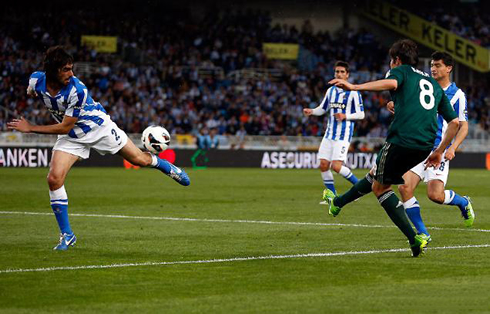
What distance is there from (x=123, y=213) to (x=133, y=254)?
5578mm

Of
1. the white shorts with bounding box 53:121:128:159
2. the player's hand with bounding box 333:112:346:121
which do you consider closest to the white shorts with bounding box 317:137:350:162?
the player's hand with bounding box 333:112:346:121

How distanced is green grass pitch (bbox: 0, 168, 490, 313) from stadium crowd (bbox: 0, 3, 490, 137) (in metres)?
22.8

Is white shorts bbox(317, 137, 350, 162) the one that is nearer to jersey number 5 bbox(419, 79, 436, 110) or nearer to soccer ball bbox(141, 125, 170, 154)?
soccer ball bbox(141, 125, 170, 154)

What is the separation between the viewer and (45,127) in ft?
32.0

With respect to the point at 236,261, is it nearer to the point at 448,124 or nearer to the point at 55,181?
the point at 55,181

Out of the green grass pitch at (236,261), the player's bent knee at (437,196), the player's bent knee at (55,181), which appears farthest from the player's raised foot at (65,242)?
the player's bent knee at (437,196)

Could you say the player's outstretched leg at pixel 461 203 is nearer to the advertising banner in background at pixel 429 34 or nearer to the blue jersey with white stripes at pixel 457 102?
the blue jersey with white stripes at pixel 457 102

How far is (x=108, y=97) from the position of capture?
4006 centimetres

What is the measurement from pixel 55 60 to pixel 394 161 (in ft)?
11.9

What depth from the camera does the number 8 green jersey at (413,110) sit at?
28.9 ft

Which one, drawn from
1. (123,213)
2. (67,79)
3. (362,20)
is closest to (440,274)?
(67,79)

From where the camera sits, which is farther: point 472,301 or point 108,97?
point 108,97

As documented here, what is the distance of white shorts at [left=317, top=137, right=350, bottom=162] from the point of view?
17.9 m

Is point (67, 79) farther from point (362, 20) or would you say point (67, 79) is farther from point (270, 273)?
point (362, 20)
